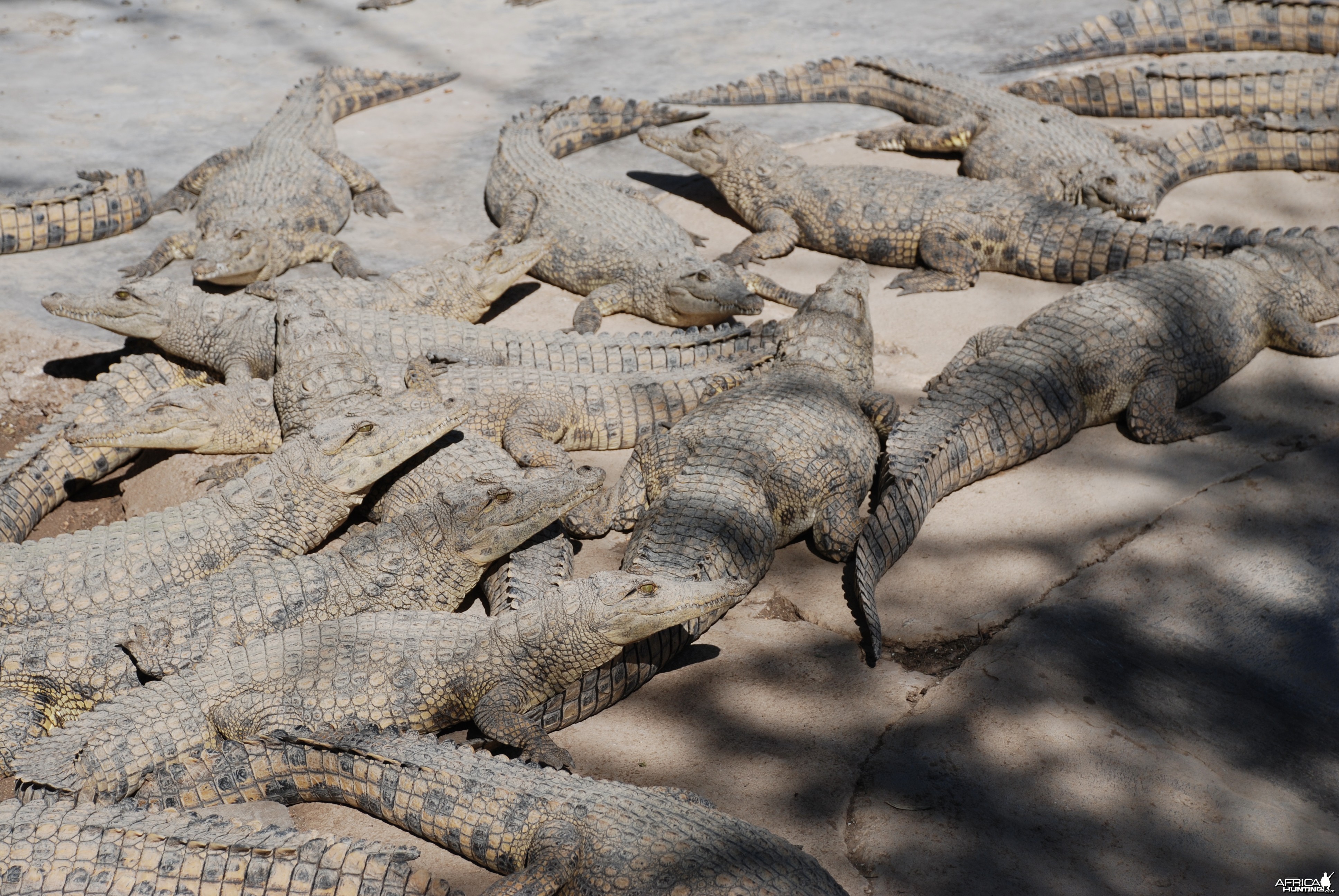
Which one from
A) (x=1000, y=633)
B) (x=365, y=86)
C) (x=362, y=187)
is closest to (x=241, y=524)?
(x=1000, y=633)

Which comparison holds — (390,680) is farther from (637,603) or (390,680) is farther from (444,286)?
(444,286)

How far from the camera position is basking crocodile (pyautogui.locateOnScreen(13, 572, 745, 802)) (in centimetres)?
360

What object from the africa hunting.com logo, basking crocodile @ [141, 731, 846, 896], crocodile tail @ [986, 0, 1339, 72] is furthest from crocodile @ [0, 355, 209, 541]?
crocodile tail @ [986, 0, 1339, 72]

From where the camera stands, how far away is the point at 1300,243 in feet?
19.3

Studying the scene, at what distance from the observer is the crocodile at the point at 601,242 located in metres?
6.11

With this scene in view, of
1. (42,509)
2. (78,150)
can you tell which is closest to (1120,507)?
(42,509)

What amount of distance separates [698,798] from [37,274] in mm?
5440

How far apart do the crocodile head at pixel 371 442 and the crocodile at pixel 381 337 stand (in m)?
0.90

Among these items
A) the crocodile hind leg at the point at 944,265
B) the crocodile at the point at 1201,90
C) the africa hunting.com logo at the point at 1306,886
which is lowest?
the africa hunting.com logo at the point at 1306,886

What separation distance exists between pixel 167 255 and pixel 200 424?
2081 millimetres

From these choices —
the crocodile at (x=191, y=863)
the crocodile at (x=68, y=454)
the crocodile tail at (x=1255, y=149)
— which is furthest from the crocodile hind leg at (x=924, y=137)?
the crocodile at (x=191, y=863)

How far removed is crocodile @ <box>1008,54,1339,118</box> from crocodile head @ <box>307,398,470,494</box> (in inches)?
223

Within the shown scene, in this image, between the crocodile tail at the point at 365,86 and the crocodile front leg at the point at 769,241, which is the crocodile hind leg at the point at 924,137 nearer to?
the crocodile front leg at the point at 769,241

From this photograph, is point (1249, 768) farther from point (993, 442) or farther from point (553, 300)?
point (553, 300)
